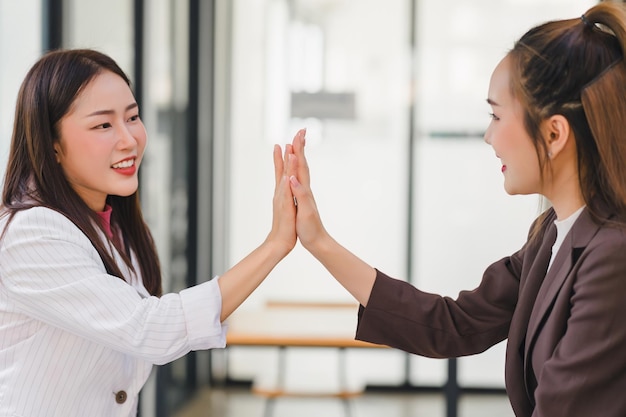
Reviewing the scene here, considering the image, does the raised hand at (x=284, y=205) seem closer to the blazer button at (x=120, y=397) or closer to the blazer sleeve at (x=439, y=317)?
the blazer sleeve at (x=439, y=317)

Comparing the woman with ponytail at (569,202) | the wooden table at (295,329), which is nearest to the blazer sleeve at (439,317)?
the woman with ponytail at (569,202)

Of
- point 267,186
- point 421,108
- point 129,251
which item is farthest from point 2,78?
point 421,108

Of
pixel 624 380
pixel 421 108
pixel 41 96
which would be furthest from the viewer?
pixel 421 108

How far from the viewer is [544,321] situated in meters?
1.38

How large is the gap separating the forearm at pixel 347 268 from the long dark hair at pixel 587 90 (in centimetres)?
44

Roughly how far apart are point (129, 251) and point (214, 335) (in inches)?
13.3

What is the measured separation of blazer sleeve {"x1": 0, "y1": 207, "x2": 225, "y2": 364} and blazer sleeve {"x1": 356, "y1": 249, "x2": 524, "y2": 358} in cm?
37

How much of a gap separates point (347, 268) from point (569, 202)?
47 cm

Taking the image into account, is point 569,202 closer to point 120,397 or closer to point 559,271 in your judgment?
point 559,271

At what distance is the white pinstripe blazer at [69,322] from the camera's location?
140cm

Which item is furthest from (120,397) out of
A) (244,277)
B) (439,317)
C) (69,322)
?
(439,317)

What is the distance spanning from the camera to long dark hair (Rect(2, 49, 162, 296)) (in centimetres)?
150

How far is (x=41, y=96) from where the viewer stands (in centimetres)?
151

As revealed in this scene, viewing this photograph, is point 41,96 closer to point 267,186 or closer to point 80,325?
point 80,325
